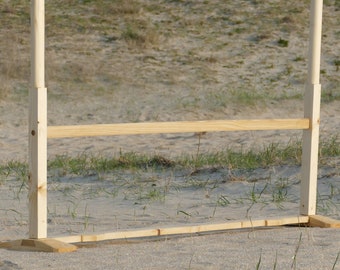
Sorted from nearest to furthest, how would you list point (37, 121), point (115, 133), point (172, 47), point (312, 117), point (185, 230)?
point (37, 121)
point (115, 133)
point (185, 230)
point (312, 117)
point (172, 47)

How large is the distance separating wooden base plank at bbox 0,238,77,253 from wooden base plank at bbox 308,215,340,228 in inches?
56.0

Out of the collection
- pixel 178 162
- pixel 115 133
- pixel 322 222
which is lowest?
pixel 178 162

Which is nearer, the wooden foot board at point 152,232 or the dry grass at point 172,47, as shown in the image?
the wooden foot board at point 152,232

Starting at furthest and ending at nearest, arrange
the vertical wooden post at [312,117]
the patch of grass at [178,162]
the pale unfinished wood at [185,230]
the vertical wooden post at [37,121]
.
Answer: the patch of grass at [178,162]
the vertical wooden post at [312,117]
the pale unfinished wood at [185,230]
the vertical wooden post at [37,121]

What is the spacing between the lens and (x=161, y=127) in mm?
4586

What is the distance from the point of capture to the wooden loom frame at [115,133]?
4285mm

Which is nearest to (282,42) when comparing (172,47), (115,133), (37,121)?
(172,47)

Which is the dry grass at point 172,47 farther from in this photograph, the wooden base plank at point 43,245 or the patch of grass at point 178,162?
the wooden base plank at point 43,245

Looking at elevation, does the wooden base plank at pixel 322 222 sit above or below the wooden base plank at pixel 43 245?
below

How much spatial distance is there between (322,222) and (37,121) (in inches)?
68.1

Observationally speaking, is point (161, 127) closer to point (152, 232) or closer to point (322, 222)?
point (152, 232)

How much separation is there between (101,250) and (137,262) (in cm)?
42

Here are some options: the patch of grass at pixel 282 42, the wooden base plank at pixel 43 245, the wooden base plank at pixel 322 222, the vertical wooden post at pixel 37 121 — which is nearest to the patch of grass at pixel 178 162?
the wooden base plank at pixel 322 222

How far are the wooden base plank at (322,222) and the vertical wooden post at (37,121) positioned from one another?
1.60 metres
